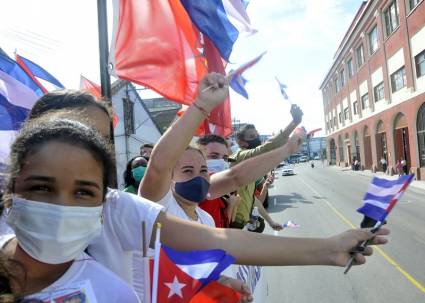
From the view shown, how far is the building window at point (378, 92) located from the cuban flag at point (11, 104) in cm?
3110

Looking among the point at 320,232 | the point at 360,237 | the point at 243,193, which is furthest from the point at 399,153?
the point at 360,237

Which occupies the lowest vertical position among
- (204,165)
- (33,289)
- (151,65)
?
(33,289)

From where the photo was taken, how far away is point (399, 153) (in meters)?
27.7

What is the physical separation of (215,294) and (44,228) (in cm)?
67

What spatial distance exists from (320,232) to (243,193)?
5733 millimetres

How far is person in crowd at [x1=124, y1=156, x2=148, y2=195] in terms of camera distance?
3.55m

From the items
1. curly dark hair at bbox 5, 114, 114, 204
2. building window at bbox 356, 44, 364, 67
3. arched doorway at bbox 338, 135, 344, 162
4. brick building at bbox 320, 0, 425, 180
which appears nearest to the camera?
curly dark hair at bbox 5, 114, 114, 204

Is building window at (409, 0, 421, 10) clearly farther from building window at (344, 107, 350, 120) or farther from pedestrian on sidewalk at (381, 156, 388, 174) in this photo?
building window at (344, 107, 350, 120)

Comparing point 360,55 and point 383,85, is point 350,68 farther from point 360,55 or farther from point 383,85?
point 383,85

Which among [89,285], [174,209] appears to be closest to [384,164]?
[174,209]

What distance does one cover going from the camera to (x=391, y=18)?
90.0 feet

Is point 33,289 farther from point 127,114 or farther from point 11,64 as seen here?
point 127,114

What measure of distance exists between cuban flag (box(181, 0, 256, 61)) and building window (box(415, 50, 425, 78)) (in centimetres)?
2175

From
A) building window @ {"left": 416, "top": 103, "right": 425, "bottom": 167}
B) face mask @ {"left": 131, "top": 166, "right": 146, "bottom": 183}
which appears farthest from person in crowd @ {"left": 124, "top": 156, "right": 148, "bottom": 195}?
building window @ {"left": 416, "top": 103, "right": 425, "bottom": 167}
